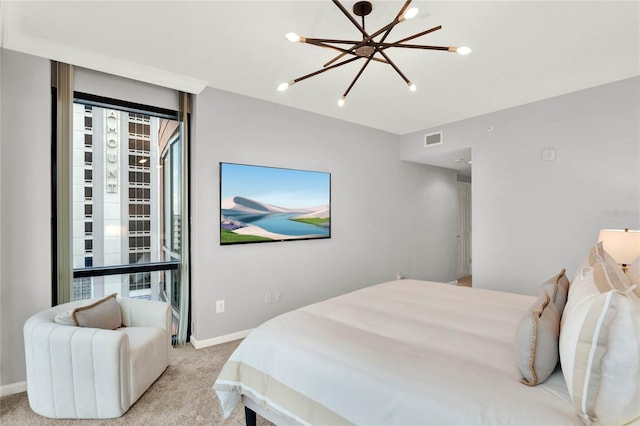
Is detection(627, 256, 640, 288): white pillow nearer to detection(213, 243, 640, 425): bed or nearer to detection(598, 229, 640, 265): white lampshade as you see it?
detection(213, 243, 640, 425): bed

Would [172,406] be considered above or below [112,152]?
below

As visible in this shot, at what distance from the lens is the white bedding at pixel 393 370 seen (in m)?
1.20

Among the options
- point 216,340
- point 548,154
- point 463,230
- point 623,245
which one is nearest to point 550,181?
point 548,154

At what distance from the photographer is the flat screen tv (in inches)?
135

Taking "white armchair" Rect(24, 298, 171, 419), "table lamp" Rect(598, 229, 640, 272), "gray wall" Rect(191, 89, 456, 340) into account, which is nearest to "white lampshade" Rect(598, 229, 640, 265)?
"table lamp" Rect(598, 229, 640, 272)

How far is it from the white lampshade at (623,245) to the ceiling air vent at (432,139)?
2476 millimetres


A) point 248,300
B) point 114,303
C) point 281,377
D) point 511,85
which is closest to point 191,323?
point 248,300

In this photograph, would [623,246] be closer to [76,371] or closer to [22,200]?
[76,371]

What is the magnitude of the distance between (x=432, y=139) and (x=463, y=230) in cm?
286

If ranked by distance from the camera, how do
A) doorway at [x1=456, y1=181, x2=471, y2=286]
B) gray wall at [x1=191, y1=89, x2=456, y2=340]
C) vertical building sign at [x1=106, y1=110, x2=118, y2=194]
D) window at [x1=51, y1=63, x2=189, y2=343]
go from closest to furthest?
1. window at [x1=51, y1=63, x2=189, y2=343]
2. vertical building sign at [x1=106, y1=110, x2=118, y2=194]
3. gray wall at [x1=191, y1=89, x2=456, y2=340]
4. doorway at [x1=456, y1=181, x2=471, y2=286]

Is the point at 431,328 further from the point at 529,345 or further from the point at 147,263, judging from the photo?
the point at 147,263

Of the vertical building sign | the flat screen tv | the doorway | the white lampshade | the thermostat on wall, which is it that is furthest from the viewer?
the doorway

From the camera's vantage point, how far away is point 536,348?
4.25 ft

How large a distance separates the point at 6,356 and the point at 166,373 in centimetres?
113
